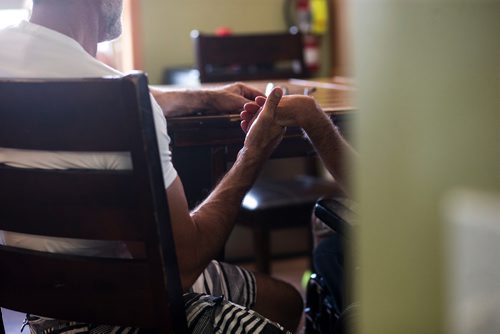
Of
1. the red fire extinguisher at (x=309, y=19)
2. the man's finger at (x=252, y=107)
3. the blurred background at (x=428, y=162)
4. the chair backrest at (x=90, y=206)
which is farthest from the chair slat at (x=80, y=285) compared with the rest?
the red fire extinguisher at (x=309, y=19)

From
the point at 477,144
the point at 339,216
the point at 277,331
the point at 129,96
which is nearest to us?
the point at 477,144

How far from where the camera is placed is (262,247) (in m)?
2.50

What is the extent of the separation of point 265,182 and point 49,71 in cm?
157

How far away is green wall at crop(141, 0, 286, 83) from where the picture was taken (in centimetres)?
413

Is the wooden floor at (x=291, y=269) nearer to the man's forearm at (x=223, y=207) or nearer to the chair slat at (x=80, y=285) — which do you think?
the man's forearm at (x=223, y=207)

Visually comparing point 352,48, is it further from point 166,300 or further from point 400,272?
point 166,300

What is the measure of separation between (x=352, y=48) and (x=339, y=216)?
0.80 meters

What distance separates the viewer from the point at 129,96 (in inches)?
38.7

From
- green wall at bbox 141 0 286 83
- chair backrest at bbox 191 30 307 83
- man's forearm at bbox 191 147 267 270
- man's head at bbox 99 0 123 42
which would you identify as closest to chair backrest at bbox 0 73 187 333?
man's forearm at bbox 191 147 267 270

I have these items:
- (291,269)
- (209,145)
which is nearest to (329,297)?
(209,145)

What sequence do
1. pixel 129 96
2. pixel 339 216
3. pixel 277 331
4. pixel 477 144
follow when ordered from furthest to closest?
1. pixel 339 216
2. pixel 277 331
3. pixel 129 96
4. pixel 477 144

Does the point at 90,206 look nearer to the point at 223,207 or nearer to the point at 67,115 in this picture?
the point at 67,115

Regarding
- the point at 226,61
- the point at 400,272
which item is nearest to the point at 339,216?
the point at 400,272

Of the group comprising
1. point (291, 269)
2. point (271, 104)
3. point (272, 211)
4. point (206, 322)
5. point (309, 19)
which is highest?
point (309, 19)
